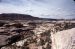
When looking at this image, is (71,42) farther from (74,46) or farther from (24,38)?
(24,38)

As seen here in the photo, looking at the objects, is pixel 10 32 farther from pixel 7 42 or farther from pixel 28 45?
pixel 28 45

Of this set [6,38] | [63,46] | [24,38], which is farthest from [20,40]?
[63,46]

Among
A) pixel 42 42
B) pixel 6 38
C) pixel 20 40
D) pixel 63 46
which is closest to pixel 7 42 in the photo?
pixel 6 38

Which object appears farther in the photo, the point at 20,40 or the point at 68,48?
the point at 20,40

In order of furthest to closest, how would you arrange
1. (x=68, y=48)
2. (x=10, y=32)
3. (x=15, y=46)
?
(x=10, y=32) < (x=15, y=46) < (x=68, y=48)

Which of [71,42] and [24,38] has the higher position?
[71,42]

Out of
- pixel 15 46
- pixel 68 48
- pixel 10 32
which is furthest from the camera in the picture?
pixel 10 32

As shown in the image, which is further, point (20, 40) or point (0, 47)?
point (20, 40)

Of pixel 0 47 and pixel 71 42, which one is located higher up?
pixel 71 42
